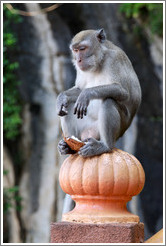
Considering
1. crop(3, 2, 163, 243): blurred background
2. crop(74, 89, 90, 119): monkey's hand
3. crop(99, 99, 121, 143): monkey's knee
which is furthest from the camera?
crop(3, 2, 163, 243): blurred background

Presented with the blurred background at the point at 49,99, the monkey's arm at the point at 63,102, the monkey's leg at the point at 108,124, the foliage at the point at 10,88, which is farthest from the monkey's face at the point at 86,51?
the foliage at the point at 10,88

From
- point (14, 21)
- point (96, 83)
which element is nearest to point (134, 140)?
point (14, 21)

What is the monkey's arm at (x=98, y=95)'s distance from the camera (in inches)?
147

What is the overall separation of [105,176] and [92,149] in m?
0.34

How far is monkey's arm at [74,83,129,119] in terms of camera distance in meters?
3.73

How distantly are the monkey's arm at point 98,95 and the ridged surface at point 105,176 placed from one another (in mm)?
480

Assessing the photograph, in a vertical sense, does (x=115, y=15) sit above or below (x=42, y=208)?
above

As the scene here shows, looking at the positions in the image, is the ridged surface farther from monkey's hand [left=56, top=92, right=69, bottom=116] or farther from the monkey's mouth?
the monkey's mouth

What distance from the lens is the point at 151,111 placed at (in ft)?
29.8

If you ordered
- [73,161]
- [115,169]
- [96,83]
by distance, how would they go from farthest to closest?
1. [96,83]
2. [73,161]
3. [115,169]

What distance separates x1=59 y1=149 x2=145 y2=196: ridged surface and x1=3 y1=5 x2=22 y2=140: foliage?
577 cm

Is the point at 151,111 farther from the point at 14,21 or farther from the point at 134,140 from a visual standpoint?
the point at 14,21

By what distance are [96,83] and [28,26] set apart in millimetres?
5467

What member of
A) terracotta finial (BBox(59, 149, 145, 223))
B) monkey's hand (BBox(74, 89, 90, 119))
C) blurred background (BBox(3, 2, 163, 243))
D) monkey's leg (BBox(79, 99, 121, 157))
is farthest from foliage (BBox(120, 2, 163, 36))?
terracotta finial (BBox(59, 149, 145, 223))
